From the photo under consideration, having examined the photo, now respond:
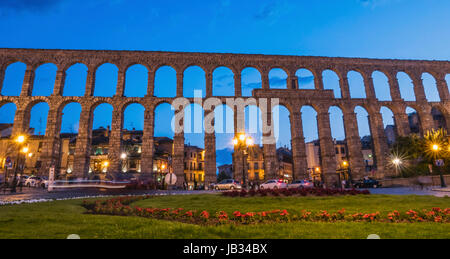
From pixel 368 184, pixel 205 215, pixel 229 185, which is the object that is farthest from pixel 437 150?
pixel 205 215

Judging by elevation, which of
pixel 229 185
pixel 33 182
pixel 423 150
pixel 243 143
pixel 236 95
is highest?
pixel 236 95

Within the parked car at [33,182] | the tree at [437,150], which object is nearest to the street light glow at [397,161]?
the tree at [437,150]

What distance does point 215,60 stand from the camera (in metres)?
40.5

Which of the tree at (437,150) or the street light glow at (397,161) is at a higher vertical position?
the tree at (437,150)

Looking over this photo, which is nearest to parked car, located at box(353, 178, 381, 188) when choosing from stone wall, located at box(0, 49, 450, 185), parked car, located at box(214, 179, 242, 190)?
stone wall, located at box(0, 49, 450, 185)

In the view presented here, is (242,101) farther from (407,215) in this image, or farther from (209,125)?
(407,215)

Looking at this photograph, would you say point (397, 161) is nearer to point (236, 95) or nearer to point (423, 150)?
point (423, 150)

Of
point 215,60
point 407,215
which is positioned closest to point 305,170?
point 215,60

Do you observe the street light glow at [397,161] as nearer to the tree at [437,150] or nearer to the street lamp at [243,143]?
the tree at [437,150]

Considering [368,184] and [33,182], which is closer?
[33,182]

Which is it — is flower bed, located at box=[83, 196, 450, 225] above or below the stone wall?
below

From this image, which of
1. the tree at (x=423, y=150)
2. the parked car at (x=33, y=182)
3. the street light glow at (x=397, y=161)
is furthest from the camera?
the street light glow at (x=397, y=161)

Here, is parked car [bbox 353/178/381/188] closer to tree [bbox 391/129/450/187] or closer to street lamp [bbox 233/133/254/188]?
tree [bbox 391/129/450/187]
